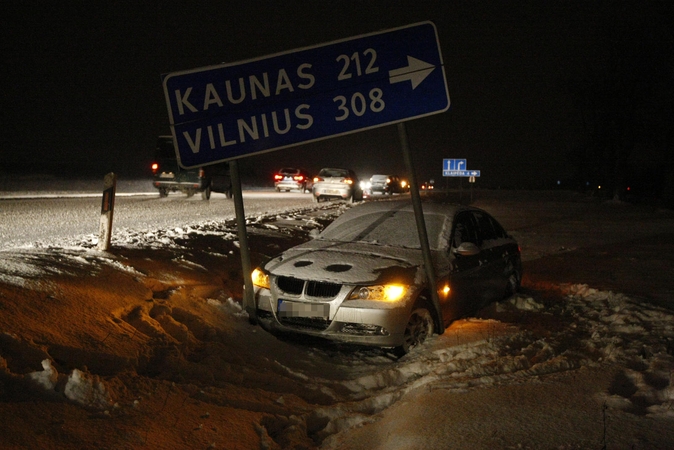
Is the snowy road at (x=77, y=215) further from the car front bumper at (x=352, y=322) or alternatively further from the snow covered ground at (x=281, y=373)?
the car front bumper at (x=352, y=322)

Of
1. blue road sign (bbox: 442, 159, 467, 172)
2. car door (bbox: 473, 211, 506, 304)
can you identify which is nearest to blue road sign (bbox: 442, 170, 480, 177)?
blue road sign (bbox: 442, 159, 467, 172)

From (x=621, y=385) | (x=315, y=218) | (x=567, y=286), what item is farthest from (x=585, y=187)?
(x=621, y=385)

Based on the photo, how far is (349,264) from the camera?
6277mm

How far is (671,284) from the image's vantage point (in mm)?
9633

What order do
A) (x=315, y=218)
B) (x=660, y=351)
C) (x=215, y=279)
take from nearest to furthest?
(x=660, y=351), (x=215, y=279), (x=315, y=218)

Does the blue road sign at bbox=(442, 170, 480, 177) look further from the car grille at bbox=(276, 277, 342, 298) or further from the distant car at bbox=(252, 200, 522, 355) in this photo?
the car grille at bbox=(276, 277, 342, 298)

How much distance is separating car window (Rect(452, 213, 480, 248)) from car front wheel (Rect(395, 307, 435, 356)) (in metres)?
1.29

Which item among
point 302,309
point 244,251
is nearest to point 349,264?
point 302,309

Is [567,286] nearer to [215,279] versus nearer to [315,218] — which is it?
[215,279]

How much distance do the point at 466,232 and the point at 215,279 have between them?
11.6ft

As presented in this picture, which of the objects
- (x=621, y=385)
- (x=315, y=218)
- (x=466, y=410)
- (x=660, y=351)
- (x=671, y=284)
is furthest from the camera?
(x=315, y=218)

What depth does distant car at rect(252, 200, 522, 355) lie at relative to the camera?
19.0 ft

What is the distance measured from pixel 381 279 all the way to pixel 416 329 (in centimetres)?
66

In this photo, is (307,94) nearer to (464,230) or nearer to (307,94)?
(307,94)
